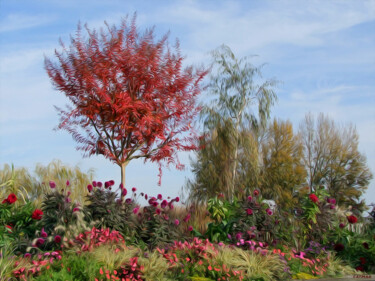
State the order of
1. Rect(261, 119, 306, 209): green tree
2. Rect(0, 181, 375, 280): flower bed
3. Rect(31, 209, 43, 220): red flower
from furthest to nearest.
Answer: Rect(261, 119, 306, 209): green tree
Rect(31, 209, 43, 220): red flower
Rect(0, 181, 375, 280): flower bed

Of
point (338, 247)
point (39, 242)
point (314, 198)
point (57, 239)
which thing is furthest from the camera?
point (314, 198)

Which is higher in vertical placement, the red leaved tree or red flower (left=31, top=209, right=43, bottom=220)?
the red leaved tree

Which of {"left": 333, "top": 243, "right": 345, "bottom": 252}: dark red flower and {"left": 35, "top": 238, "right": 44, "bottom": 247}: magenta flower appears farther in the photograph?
{"left": 333, "top": 243, "right": 345, "bottom": 252}: dark red flower

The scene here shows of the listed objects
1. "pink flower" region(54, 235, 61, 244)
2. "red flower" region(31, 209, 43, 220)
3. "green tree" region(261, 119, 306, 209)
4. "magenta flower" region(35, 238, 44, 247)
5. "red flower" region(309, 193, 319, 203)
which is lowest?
"magenta flower" region(35, 238, 44, 247)

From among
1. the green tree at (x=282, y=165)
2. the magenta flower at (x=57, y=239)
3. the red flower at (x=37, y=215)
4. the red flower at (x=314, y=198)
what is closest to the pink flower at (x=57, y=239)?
the magenta flower at (x=57, y=239)

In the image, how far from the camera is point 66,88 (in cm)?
1222

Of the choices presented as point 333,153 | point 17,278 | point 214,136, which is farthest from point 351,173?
point 17,278

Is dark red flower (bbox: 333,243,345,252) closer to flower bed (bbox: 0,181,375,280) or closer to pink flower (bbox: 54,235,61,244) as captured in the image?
flower bed (bbox: 0,181,375,280)

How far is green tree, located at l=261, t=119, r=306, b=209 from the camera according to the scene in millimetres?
28609

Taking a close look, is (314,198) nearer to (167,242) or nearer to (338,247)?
(338,247)

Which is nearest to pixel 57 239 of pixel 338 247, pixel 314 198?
pixel 314 198

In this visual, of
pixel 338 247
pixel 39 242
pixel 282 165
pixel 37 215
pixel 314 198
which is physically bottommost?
pixel 338 247

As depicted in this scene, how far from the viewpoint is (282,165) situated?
2916 cm

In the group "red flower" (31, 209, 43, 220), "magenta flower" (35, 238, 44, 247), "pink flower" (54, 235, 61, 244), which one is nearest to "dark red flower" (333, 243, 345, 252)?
"pink flower" (54, 235, 61, 244)
